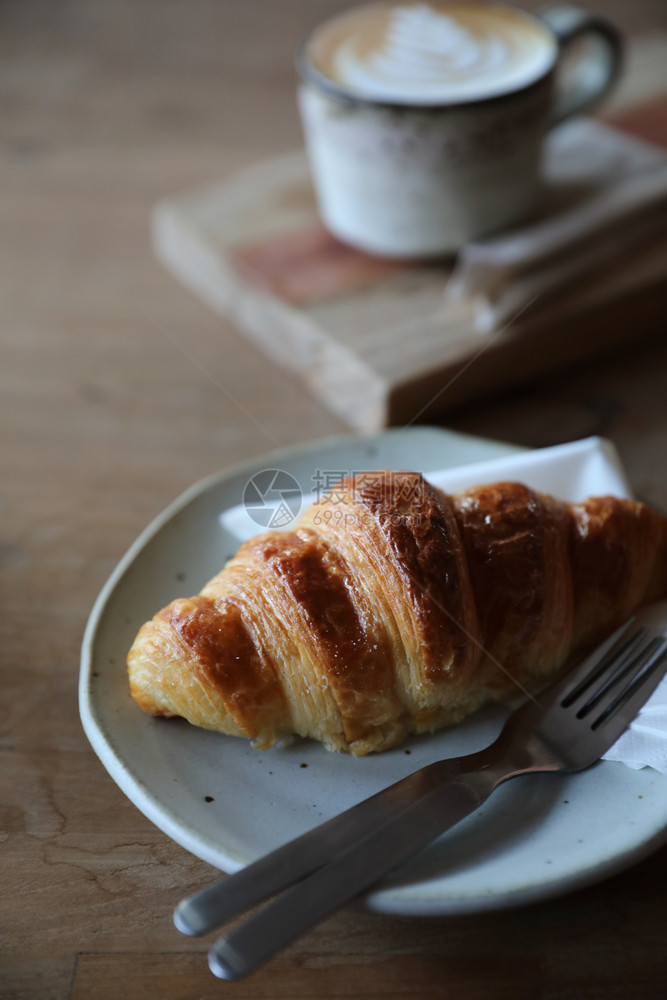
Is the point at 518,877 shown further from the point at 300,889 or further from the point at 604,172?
the point at 604,172

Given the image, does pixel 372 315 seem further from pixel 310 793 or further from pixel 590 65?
pixel 310 793

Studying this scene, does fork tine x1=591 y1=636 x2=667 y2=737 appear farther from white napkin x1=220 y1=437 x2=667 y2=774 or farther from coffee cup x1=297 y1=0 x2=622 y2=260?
coffee cup x1=297 y1=0 x2=622 y2=260

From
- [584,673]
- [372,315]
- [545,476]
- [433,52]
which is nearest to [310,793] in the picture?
[584,673]

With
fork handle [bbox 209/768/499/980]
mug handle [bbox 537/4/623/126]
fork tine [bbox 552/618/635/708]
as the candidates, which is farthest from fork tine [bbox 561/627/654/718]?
mug handle [bbox 537/4/623/126]

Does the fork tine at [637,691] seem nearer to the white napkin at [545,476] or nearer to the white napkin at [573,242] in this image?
the white napkin at [545,476]

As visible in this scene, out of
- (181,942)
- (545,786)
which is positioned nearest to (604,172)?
(545,786)
